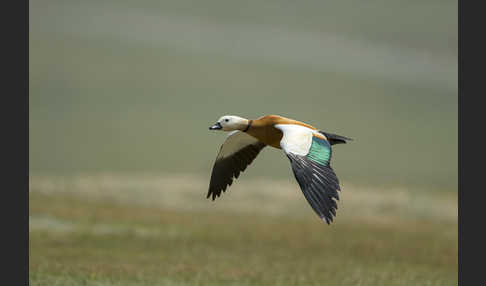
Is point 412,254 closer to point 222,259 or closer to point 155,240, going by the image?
point 222,259

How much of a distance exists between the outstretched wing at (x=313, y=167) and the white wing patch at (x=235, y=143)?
6.47 feet

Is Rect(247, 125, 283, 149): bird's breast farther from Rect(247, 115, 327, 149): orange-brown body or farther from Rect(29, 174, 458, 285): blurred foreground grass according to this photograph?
Rect(29, 174, 458, 285): blurred foreground grass

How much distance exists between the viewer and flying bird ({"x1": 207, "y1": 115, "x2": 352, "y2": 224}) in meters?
8.30

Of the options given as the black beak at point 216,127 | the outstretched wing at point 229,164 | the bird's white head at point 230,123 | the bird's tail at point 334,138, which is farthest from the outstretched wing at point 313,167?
the outstretched wing at point 229,164

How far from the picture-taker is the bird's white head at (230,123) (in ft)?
31.6

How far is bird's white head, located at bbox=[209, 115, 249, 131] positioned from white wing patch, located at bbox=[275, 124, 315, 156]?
57cm

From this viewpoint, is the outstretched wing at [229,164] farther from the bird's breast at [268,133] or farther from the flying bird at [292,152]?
the bird's breast at [268,133]

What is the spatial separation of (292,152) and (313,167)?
35 cm

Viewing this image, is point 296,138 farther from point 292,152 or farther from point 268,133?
point 268,133

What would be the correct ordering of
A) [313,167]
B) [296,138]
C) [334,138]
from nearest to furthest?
[313,167], [296,138], [334,138]

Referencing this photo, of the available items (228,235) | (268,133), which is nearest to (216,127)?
(268,133)

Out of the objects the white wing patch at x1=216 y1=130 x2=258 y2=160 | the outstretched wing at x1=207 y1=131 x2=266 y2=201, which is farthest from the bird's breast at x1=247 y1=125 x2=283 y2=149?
the outstretched wing at x1=207 y1=131 x2=266 y2=201

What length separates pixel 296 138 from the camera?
9.02m

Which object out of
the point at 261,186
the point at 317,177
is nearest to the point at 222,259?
the point at 317,177
